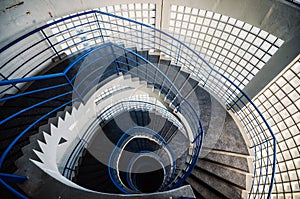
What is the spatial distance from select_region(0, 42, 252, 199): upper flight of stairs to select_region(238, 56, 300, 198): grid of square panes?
1193 millimetres

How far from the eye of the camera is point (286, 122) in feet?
18.1

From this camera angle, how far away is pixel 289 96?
5.27 metres

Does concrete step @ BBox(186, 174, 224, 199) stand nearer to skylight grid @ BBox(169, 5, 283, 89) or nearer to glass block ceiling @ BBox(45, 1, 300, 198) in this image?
glass block ceiling @ BBox(45, 1, 300, 198)

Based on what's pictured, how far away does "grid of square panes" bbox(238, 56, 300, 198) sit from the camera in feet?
16.7

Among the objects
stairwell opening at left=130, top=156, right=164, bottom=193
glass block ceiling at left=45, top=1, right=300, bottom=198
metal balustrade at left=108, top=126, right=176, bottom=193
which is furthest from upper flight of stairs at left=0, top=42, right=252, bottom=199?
stairwell opening at left=130, top=156, right=164, bottom=193

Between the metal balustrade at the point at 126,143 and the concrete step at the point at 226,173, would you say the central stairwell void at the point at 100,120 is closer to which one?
the concrete step at the point at 226,173

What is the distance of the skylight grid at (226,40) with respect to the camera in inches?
217

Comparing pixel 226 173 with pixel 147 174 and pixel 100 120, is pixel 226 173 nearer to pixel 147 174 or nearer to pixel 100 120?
pixel 100 120

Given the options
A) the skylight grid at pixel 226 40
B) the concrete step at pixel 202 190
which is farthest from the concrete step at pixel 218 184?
the skylight grid at pixel 226 40

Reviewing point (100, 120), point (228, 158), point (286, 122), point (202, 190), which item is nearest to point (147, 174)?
point (100, 120)

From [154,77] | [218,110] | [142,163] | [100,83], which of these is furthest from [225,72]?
[142,163]

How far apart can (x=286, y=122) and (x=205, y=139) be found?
2.65 m

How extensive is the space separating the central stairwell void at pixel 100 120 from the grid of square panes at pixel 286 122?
1.49 feet

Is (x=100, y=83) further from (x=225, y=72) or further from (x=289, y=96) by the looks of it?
(x=289, y=96)
